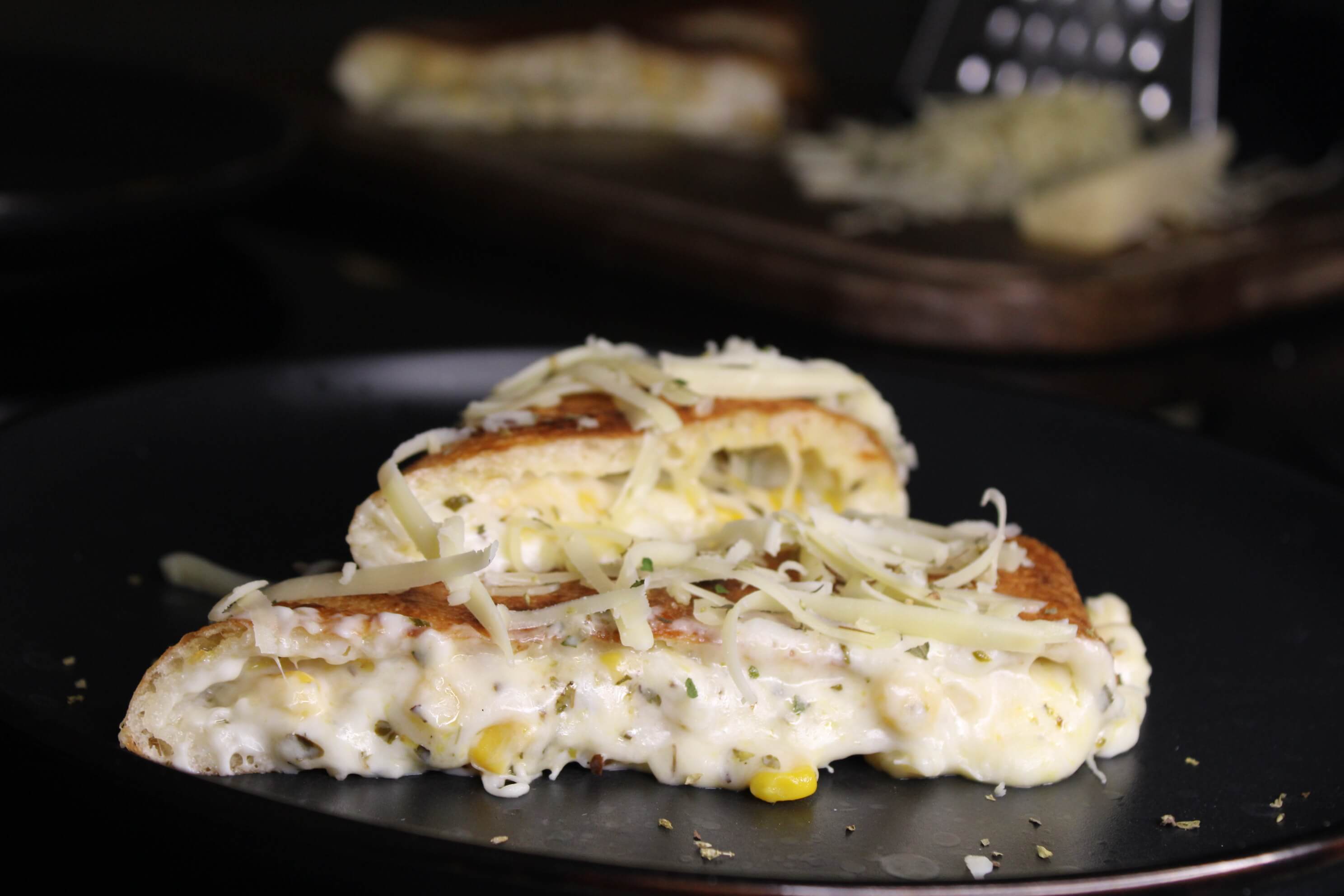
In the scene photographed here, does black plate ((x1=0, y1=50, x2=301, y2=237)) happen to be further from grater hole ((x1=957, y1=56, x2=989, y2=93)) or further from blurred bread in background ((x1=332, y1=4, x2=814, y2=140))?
grater hole ((x1=957, y1=56, x2=989, y2=93))

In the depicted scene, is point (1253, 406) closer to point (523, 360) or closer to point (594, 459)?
point (523, 360)

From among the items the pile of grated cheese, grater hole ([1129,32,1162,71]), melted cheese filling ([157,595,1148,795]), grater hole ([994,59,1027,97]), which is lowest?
melted cheese filling ([157,595,1148,795])

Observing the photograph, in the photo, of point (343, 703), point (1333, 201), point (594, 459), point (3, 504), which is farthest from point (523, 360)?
point (1333, 201)

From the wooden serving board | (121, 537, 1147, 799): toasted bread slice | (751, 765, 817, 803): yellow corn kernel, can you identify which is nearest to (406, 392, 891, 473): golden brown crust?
(121, 537, 1147, 799): toasted bread slice

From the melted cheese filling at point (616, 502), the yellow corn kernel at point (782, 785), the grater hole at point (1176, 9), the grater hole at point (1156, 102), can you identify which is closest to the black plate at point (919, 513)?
the yellow corn kernel at point (782, 785)

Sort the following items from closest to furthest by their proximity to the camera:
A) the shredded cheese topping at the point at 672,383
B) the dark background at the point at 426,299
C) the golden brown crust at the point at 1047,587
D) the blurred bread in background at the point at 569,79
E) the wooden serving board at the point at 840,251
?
the golden brown crust at the point at 1047,587 < the shredded cheese topping at the point at 672,383 < the dark background at the point at 426,299 < the wooden serving board at the point at 840,251 < the blurred bread in background at the point at 569,79

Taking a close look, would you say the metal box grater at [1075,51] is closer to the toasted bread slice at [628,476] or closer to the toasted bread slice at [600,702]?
the toasted bread slice at [628,476]
